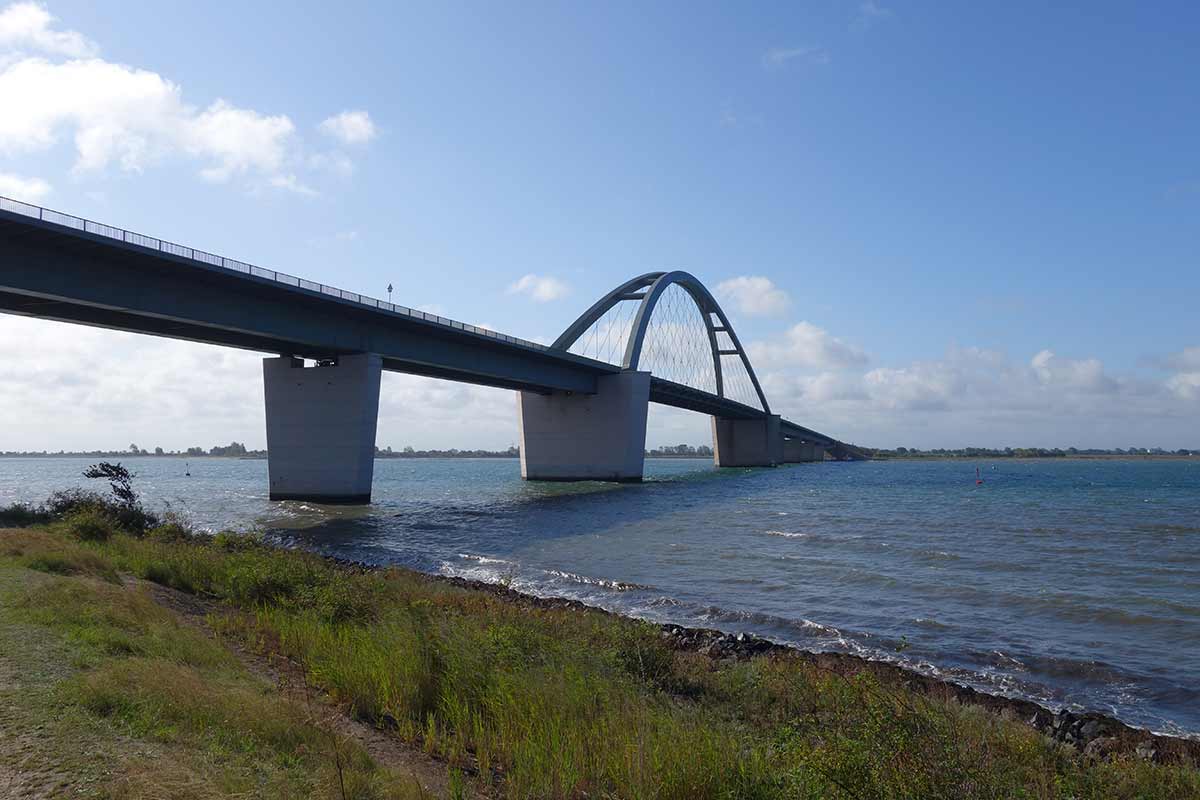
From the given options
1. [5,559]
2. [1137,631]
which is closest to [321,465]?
[5,559]

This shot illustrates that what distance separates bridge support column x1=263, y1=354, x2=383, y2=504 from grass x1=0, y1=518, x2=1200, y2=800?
3323 centimetres

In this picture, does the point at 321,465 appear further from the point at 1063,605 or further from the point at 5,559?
the point at 1063,605

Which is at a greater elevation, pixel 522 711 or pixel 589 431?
pixel 589 431

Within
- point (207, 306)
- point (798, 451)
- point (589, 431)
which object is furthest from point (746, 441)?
point (207, 306)

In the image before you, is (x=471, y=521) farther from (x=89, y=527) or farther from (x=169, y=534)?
(x=89, y=527)

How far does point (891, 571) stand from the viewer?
2284 centimetres

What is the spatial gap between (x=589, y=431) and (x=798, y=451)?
11955 cm

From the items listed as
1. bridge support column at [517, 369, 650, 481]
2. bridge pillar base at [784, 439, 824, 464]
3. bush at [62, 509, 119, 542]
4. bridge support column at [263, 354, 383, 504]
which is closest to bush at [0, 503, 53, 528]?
bush at [62, 509, 119, 542]

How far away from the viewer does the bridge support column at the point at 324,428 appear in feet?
152

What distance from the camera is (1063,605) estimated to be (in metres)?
17.9

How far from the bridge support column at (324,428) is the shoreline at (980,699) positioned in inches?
1272

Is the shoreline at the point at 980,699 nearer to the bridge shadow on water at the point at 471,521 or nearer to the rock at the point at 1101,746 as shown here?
the rock at the point at 1101,746

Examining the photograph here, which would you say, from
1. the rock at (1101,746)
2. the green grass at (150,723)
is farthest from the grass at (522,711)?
the rock at (1101,746)

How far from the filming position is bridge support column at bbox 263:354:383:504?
46188 mm
